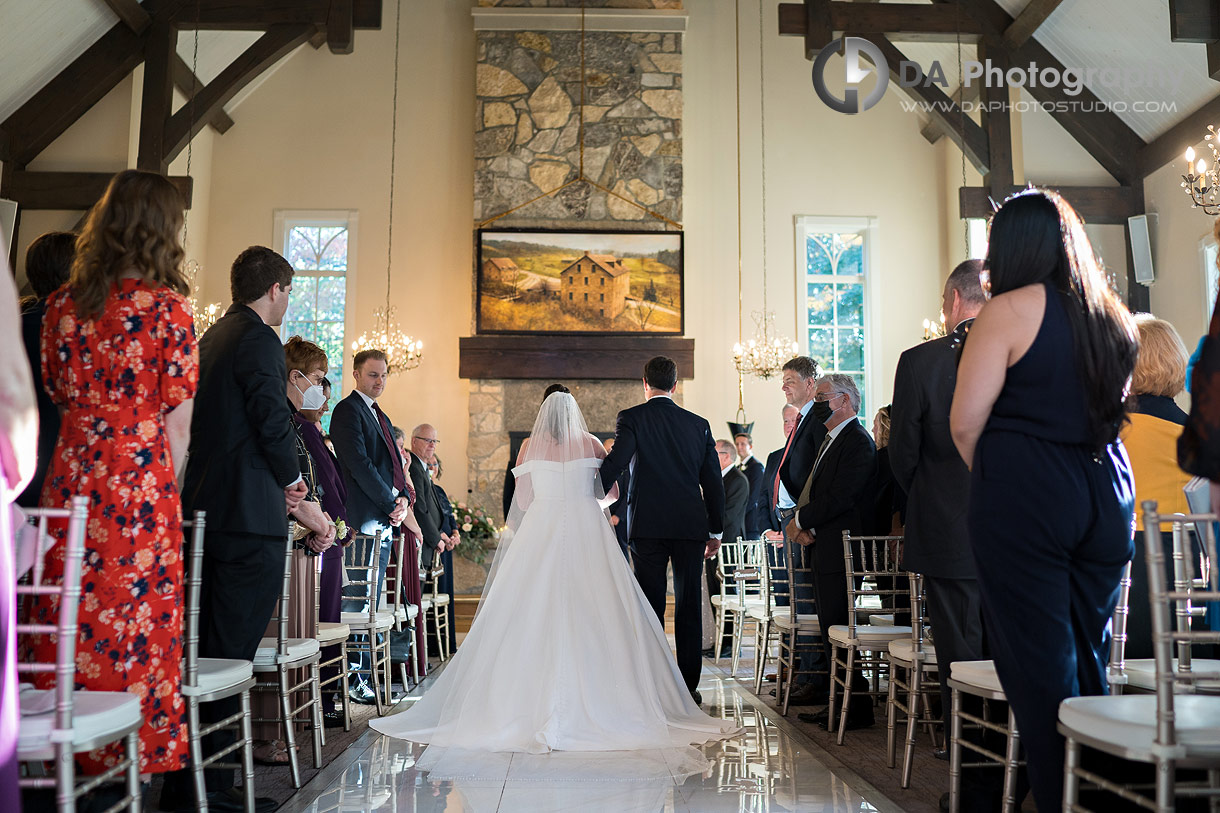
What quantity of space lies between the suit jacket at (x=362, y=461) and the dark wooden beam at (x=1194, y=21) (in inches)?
230

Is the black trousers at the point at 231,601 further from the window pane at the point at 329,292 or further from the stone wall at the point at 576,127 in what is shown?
the window pane at the point at 329,292

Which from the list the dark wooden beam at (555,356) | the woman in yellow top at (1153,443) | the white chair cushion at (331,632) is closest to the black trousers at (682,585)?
the white chair cushion at (331,632)

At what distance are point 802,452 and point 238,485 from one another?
9.58 feet

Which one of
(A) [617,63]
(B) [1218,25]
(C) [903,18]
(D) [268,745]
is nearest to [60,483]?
(D) [268,745]

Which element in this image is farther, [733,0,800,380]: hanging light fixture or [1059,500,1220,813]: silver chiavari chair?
[733,0,800,380]: hanging light fixture

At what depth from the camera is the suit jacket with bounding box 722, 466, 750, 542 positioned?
7.80m

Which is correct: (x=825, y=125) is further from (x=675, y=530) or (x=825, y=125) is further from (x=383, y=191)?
(x=675, y=530)

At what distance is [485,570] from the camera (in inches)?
392

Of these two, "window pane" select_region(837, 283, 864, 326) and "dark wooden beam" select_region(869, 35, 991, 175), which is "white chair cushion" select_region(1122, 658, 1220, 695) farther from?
"window pane" select_region(837, 283, 864, 326)

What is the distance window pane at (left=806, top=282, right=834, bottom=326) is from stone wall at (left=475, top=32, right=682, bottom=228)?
6.46 ft

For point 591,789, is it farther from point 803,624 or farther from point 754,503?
point 754,503

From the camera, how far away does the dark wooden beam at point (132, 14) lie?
8797 mm

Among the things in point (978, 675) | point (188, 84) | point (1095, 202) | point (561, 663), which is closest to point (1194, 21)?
point (1095, 202)

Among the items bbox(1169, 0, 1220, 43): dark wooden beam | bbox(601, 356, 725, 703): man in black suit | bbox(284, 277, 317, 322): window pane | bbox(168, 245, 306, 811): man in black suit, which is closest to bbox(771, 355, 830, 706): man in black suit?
bbox(601, 356, 725, 703): man in black suit
